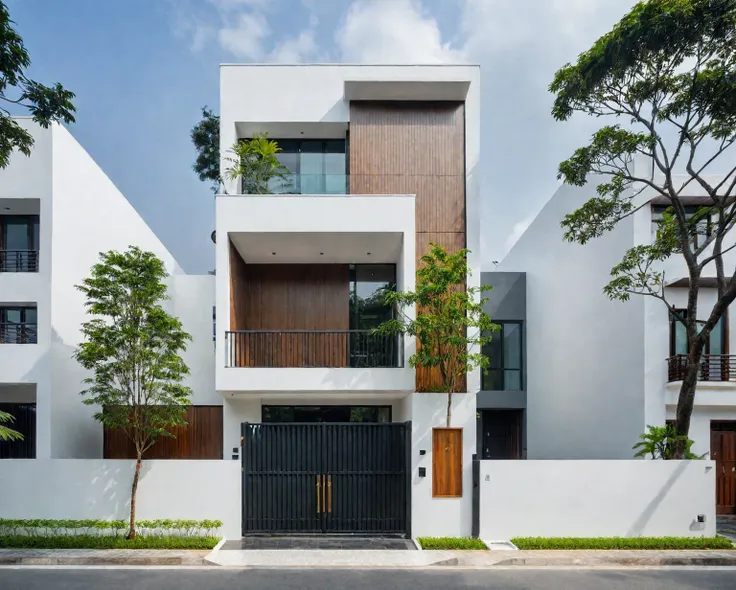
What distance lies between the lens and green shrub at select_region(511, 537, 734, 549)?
936cm

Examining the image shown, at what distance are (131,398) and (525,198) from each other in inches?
619

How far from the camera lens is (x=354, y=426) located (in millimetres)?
10383

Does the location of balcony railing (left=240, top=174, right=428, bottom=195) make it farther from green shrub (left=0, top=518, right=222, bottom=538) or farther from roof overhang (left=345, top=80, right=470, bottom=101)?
green shrub (left=0, top=518, right=222, bottom=538)

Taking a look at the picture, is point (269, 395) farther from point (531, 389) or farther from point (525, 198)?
point (525, 198)

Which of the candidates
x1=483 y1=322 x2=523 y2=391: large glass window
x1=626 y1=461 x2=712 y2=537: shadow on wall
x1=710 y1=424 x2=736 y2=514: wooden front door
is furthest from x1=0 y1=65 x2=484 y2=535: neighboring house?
x1=710 y1=424 x2=736 y2=514: wooden front door

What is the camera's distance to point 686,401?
34.7 ft

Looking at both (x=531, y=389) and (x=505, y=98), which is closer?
(x=505, y=98)

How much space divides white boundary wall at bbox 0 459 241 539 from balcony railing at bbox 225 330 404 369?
8.02 ft

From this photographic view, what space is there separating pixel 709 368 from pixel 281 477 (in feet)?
32.3

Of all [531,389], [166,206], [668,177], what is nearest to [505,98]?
[668,177]

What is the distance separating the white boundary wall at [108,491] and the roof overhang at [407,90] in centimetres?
804

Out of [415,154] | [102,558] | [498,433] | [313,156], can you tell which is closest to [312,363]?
[313,156]

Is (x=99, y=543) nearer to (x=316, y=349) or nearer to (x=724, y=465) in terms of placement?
(x=316, y=349)

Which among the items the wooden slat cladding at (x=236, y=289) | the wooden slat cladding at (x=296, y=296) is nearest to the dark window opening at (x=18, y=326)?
the wooden slat cladding at (x=236, y=289)
